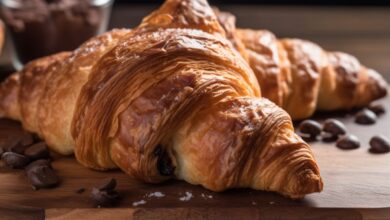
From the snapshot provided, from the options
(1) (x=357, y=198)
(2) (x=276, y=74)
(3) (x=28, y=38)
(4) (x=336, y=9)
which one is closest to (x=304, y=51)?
(2) (x=276, y=74)

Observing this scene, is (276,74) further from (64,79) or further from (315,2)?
(315,2)

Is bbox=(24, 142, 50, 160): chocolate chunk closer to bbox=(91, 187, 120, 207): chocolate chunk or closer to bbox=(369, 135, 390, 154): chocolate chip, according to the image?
bbox=(91, 187, 120, 207): chocolate chunk

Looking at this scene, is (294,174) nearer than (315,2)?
Yes

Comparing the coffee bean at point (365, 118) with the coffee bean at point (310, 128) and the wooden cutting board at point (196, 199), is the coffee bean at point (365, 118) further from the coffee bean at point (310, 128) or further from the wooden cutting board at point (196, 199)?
the wooden cutting board at point (196, 199)

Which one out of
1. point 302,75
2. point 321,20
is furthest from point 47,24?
point 321,20

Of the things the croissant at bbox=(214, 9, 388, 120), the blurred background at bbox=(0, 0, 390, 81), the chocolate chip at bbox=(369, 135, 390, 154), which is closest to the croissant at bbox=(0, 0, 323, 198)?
the croissant at bbox=(214, 9, 388, 120)

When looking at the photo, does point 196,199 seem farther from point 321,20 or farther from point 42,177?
point 321,20
